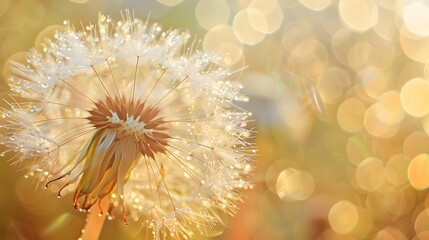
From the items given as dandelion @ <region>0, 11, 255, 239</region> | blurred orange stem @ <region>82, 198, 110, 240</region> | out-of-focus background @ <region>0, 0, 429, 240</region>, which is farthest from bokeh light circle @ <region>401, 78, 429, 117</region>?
blurred orange stem @ <region>82, 198, 110, 240</region>

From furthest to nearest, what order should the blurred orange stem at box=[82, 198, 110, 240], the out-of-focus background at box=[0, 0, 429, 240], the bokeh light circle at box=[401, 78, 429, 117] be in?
the bokeh light circle at box=[401, 78, 429, 117], the out-of-focus background at box=[0, 0, 429, 240], the blurred orange stem at box=[82, 198, 110, 240]

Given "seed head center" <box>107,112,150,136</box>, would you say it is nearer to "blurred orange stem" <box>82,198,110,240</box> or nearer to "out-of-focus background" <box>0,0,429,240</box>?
"blurred orange stem" <box>82,198,110,240</box>

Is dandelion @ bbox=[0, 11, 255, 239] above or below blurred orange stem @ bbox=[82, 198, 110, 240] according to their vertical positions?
above

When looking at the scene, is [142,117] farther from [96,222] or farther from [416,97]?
[416,97]

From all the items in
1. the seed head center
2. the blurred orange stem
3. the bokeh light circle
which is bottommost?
the blurred orange stem

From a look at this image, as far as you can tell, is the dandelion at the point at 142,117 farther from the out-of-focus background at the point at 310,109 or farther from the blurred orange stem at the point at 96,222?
the out-of-focus background at the point at 310,109

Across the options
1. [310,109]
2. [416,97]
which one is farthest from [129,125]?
[416,97]

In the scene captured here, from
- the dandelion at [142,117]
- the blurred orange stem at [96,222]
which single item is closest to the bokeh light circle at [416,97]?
the dandelion at [142,117]
